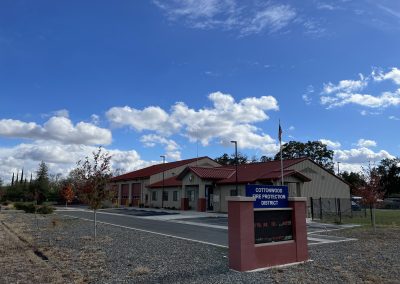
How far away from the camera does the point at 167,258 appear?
39.4ft

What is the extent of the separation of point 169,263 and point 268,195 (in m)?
3.26

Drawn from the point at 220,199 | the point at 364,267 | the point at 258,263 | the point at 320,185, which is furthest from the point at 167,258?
the point at 320,185

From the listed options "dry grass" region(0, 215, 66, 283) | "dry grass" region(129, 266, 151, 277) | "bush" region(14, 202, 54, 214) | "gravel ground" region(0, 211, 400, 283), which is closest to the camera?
"dry grass" region(0, 215, 66, 283)

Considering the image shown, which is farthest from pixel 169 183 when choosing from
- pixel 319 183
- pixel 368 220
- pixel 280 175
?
pixel 368 220

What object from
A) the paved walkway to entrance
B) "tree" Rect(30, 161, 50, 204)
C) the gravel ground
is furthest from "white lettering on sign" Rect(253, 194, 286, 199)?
"tree" Rect(30, 161, 50, 204)

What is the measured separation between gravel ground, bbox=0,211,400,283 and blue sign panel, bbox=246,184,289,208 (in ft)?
5.59

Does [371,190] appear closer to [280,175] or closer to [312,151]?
[280,175]

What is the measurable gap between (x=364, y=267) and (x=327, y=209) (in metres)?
29.8

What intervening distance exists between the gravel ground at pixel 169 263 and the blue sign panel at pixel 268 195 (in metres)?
1.70

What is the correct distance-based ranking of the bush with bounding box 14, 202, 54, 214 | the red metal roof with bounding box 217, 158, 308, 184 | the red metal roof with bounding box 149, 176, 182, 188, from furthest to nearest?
the red metal roof with bounding box 149, 176, 182, 188, the bush with bounding box 14, 202, 54, 214, the red metal roof with bounding box 217, 158, 308, 184

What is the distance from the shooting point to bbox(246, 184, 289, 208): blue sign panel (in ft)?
35.7

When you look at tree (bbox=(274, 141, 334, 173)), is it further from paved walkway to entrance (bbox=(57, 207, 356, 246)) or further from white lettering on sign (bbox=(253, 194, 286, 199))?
white lettering on sign (bbox=(253, 194, 286, 199))

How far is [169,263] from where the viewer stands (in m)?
11.2

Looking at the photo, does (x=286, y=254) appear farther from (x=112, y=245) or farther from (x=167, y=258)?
(x=112, y=245)
